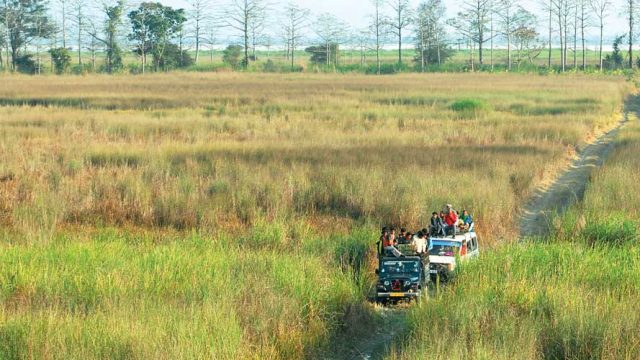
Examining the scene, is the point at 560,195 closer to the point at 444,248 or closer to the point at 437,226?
the point at 437,226

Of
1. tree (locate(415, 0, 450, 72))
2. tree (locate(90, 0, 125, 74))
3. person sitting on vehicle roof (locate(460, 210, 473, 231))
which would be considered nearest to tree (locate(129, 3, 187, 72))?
tree (locate(90, 0, 125, 74))

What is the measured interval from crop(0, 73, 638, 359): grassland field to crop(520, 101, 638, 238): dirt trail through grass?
359 mm

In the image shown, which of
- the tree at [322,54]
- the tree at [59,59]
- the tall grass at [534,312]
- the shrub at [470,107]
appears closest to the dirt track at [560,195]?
the tall grass at [534,312]

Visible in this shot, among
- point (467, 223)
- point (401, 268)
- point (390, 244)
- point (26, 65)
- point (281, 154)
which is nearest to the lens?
point (401, 268)

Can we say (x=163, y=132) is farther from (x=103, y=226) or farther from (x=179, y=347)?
(x=179, y=347)

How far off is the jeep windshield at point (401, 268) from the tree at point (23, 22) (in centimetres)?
8686

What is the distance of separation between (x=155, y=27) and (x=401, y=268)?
8165cm

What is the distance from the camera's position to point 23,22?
93750 mm

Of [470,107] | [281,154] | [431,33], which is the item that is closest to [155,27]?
[431,33]

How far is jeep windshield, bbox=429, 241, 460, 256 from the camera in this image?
41.5 ft

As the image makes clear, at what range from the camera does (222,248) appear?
499 inches

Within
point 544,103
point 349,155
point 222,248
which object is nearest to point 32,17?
point 544,103

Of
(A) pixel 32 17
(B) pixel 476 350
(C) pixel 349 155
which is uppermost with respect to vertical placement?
(A) pixel 32 17

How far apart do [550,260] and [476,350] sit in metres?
4.09
